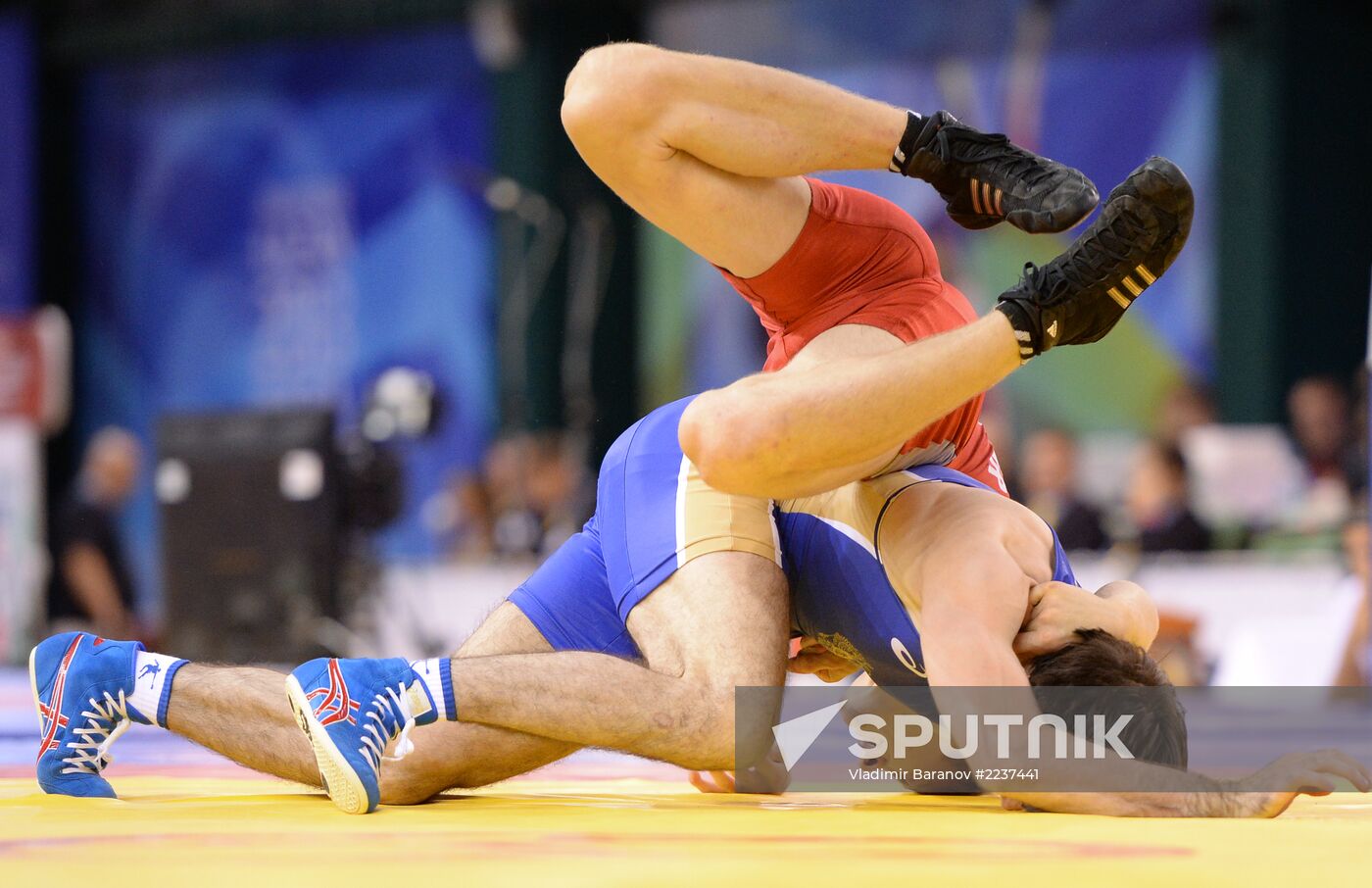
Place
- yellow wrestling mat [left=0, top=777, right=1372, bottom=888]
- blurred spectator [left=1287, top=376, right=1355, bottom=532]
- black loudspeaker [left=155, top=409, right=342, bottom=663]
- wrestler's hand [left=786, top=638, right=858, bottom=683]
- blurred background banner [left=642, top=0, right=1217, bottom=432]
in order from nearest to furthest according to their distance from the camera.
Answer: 1. yellow wrestling mat [left=0, top=777, right=1372, bottom=888]
2. wrestler's hand [left=786, top=638, right=858, bottom=683]
3. black loudspeaker [left=155, top=409, right=342, bottom=663]
4. blurred spectator [left=1287, top=376, right=1355, bottom=532]
5. blurred background banner [left=642, top=0, right=1217, bottom=432]

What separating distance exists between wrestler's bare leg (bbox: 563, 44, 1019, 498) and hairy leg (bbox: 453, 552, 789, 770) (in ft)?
0.67

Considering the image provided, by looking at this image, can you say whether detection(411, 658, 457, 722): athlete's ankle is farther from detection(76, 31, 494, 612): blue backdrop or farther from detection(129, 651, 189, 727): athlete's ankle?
detection(76, 31, 494, 612): blue backdrop

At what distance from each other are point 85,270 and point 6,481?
13.1 ft

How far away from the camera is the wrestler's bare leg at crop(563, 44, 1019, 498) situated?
2.25m

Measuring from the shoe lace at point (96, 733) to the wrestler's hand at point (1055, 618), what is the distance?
136cm

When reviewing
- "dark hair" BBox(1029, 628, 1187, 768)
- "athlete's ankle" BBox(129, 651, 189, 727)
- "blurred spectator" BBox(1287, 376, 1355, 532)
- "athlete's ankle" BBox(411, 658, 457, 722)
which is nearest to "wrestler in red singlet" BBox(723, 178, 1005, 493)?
"dark hair" BBox(1029, 628, 1187, 768)

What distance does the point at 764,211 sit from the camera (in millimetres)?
2613

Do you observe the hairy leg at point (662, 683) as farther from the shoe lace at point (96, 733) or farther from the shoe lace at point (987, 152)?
the shoe lace at point (987, 152)

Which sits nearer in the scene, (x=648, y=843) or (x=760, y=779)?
(x=648, y=843)

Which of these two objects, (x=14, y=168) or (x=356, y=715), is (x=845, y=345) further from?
(x=14, y=168)

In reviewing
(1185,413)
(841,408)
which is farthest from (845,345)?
(1185,413)

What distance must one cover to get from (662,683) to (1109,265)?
0.88 meters

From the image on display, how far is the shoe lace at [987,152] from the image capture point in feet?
8.12

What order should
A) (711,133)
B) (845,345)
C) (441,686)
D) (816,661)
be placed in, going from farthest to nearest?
(816,661)
(845,345)
(711,133)
(441,686)
